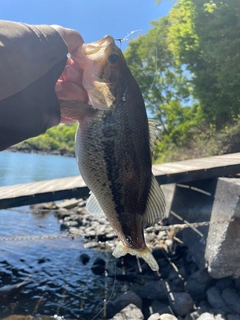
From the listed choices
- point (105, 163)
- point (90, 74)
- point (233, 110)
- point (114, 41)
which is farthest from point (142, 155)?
point (233, 110)

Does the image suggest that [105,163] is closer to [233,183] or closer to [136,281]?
[233,183]

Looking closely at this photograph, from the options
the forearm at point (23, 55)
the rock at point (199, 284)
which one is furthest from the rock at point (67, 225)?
the forearm at point (23, 55)

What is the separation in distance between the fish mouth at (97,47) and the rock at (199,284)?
4.98m

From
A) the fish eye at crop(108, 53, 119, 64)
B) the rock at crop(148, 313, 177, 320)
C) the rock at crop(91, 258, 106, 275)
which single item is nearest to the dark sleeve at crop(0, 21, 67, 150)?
the fish eye at crop(108, 53, 119, 64)

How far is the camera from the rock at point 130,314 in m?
5.36

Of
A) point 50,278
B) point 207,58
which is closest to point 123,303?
point 50,278

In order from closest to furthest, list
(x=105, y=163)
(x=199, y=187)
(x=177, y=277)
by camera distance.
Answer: (x=105, y=163)
(x=177, y=277)
(x=199, y=187)

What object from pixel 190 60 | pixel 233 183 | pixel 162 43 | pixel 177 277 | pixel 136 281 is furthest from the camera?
pixel 162 43

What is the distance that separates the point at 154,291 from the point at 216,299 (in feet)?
3.97

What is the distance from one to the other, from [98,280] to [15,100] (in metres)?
6.32

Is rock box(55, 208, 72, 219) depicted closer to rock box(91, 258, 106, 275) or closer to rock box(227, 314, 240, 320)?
rock box(91, 258, 106, 275)

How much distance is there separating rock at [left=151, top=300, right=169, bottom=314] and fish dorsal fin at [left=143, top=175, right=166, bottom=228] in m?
3.70

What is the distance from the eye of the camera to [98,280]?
738cm

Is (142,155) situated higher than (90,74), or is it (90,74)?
(90,74)
